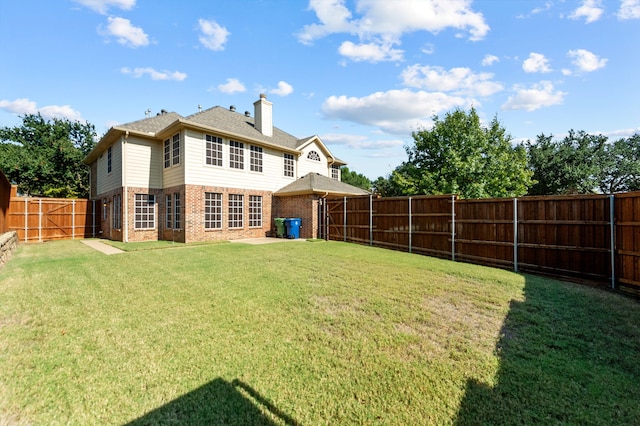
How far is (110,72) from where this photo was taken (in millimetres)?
12484

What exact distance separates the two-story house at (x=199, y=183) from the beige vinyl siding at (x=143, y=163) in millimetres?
46

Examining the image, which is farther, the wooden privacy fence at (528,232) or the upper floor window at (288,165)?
the upper floor window at (288,165)

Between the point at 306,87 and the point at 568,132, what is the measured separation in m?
34.5

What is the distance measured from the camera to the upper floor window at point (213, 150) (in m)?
14.0

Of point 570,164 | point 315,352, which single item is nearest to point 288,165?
point 315,352

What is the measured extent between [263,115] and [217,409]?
679 inches

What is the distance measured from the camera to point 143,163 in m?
14.6

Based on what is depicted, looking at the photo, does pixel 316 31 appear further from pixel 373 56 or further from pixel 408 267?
pixel 408 267

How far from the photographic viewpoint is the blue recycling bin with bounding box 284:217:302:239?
49.4 feet

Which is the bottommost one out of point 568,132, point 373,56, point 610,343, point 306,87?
point 610,343

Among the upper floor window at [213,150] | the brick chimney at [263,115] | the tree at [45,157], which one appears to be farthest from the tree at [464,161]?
the tree at [45,157]

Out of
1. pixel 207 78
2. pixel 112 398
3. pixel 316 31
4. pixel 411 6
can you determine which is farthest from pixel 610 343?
pixel 207 78

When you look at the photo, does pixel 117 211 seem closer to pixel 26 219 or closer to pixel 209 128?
pixel 26 219

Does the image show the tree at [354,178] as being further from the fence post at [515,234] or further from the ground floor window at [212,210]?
the fence post at [515,234]
